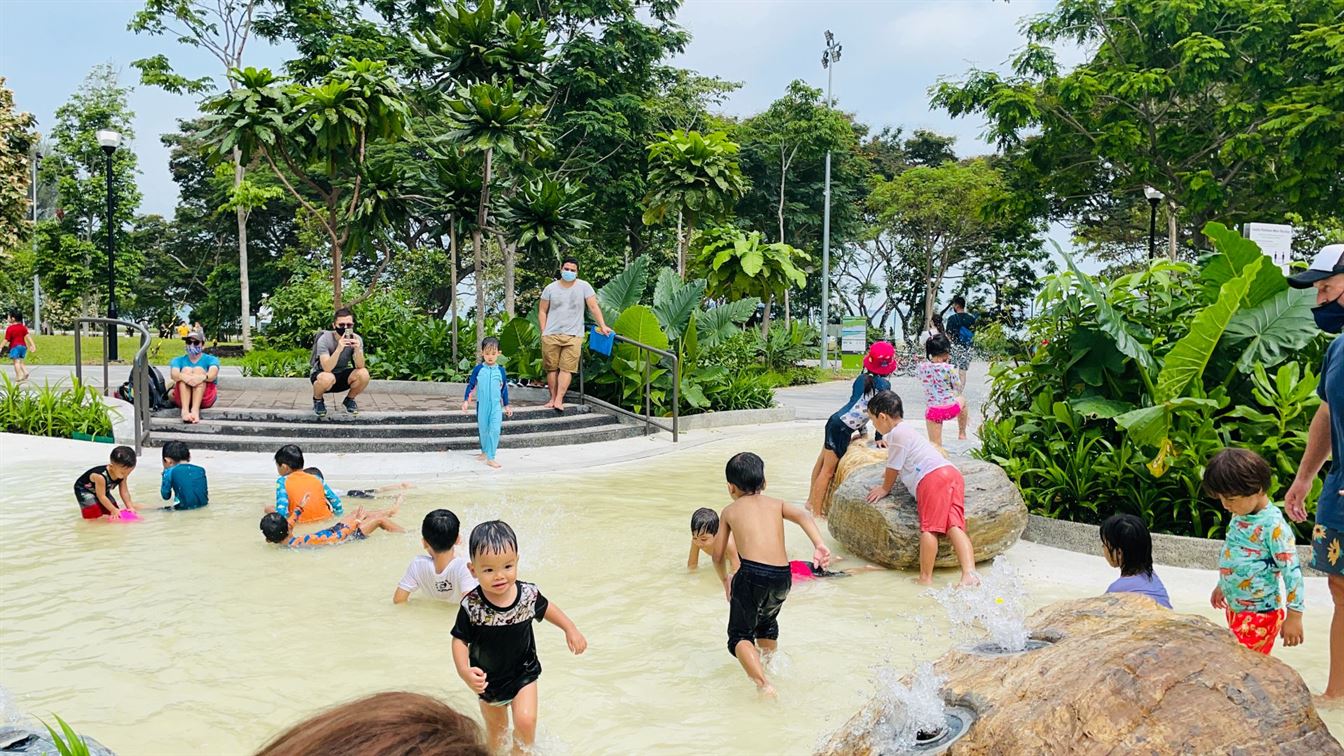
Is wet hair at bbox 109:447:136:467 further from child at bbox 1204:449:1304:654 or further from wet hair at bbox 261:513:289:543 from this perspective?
child at bbox 1204:449:1304:654

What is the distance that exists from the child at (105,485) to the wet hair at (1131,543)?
748cm

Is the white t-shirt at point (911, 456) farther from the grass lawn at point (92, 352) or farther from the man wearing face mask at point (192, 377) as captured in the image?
the grass lawn at point (92, 352)

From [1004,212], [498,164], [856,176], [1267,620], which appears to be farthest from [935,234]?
[1267,620]

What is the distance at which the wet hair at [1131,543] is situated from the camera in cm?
437

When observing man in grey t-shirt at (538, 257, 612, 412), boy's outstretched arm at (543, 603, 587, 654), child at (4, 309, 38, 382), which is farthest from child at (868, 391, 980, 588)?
child at (4, 309, 38, 382)

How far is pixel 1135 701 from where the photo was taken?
2234 millimetres

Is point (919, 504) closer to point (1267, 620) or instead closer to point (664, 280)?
point (1267, 620)

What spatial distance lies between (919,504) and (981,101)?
1774cm

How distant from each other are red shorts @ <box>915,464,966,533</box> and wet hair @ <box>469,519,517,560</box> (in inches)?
137

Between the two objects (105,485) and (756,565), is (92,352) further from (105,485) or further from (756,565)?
(756,565)

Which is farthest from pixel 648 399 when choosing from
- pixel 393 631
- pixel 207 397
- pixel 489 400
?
pixel 393 631

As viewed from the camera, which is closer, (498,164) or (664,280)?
(664,280)

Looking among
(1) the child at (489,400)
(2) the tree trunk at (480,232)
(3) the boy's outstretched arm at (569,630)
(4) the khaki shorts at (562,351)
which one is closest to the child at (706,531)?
(3) the boy's outstretched arm at (569,630)

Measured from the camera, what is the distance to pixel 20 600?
19.1 ft
